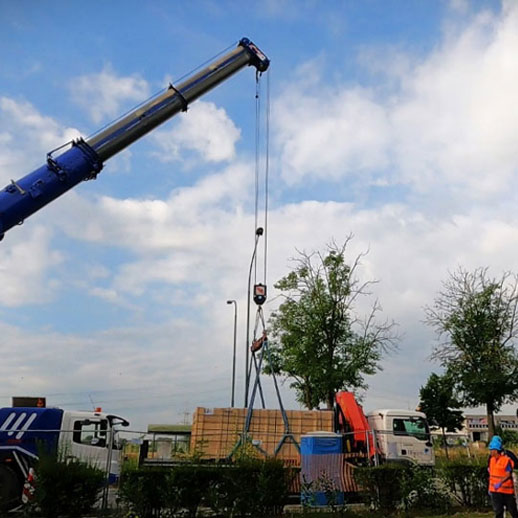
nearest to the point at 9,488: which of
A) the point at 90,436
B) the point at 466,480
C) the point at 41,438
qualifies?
the point at 41,438

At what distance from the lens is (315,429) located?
19578 mm

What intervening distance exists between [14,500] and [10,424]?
107 inches

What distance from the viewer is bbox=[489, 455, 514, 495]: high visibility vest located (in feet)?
35.0

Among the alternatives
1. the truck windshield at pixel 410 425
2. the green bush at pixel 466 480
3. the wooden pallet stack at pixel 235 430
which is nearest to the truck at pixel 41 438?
the wooden pallet stack at pixel 235 430

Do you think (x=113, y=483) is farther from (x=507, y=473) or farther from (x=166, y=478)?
(x=507, y=473)

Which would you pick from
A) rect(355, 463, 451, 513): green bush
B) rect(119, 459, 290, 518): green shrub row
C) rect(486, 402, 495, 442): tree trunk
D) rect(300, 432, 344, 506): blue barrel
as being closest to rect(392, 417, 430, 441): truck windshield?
rect(300, 432, 344, 506): blue barrel

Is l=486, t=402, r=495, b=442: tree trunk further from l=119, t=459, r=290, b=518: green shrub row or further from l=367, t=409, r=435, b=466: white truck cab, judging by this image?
l=119, t=459, r=290, b=518: green shrub row

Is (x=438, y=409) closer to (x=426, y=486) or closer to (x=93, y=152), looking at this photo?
(x=426, y=486)

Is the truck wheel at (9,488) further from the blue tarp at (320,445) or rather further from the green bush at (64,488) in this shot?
the blue tarp at (320,445)

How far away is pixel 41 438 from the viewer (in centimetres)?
1630

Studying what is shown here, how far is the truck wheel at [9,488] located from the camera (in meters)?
14.0

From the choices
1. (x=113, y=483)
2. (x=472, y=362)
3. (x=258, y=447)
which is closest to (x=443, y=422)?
(x=472, y=362)

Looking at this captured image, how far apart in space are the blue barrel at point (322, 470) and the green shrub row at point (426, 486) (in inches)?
33.2

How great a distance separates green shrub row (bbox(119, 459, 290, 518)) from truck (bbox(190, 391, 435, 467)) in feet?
14.7
